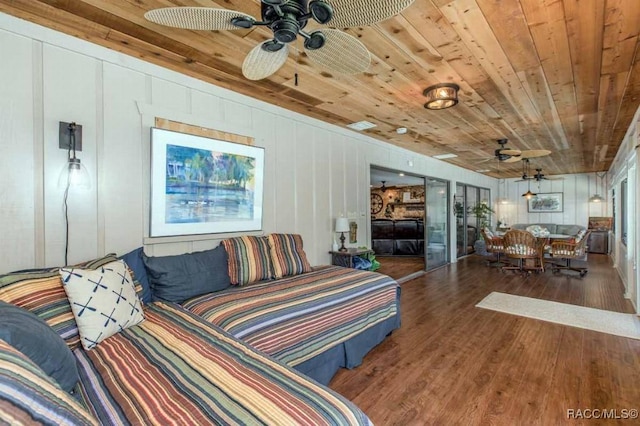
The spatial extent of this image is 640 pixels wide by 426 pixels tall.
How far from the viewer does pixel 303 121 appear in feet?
12.7

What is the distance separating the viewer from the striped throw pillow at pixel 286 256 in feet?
9.97

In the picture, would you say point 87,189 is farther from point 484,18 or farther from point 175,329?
point 484,18

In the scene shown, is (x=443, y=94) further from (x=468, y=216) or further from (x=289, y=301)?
(x=468, y=216)

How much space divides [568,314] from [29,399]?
501 centimetres

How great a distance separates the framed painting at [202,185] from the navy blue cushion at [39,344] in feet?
4.50

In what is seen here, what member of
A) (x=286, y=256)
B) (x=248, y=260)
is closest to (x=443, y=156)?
(x=286, y=256)

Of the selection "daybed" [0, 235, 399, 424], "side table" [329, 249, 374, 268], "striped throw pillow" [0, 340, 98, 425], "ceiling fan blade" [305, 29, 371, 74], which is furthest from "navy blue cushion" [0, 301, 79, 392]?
"side table" [329, 249, 374, 268]

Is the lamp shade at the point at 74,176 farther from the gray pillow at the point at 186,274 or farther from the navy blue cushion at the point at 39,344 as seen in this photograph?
the navy blue cushion at the point at 39,344

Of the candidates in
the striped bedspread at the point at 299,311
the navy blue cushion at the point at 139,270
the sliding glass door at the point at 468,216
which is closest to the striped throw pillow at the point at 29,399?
the striped bedspread at the point at 299,311

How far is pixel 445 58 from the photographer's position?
2.45m

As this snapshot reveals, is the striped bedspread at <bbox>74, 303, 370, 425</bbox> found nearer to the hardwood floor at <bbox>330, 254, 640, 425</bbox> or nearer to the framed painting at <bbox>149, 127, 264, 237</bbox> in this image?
the hardwood floor at <bbox>330, 254, 640, 425</bbox>

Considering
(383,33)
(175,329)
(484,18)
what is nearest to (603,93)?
(484,18)

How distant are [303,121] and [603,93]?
3.25 m

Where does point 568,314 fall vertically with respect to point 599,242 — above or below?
below
